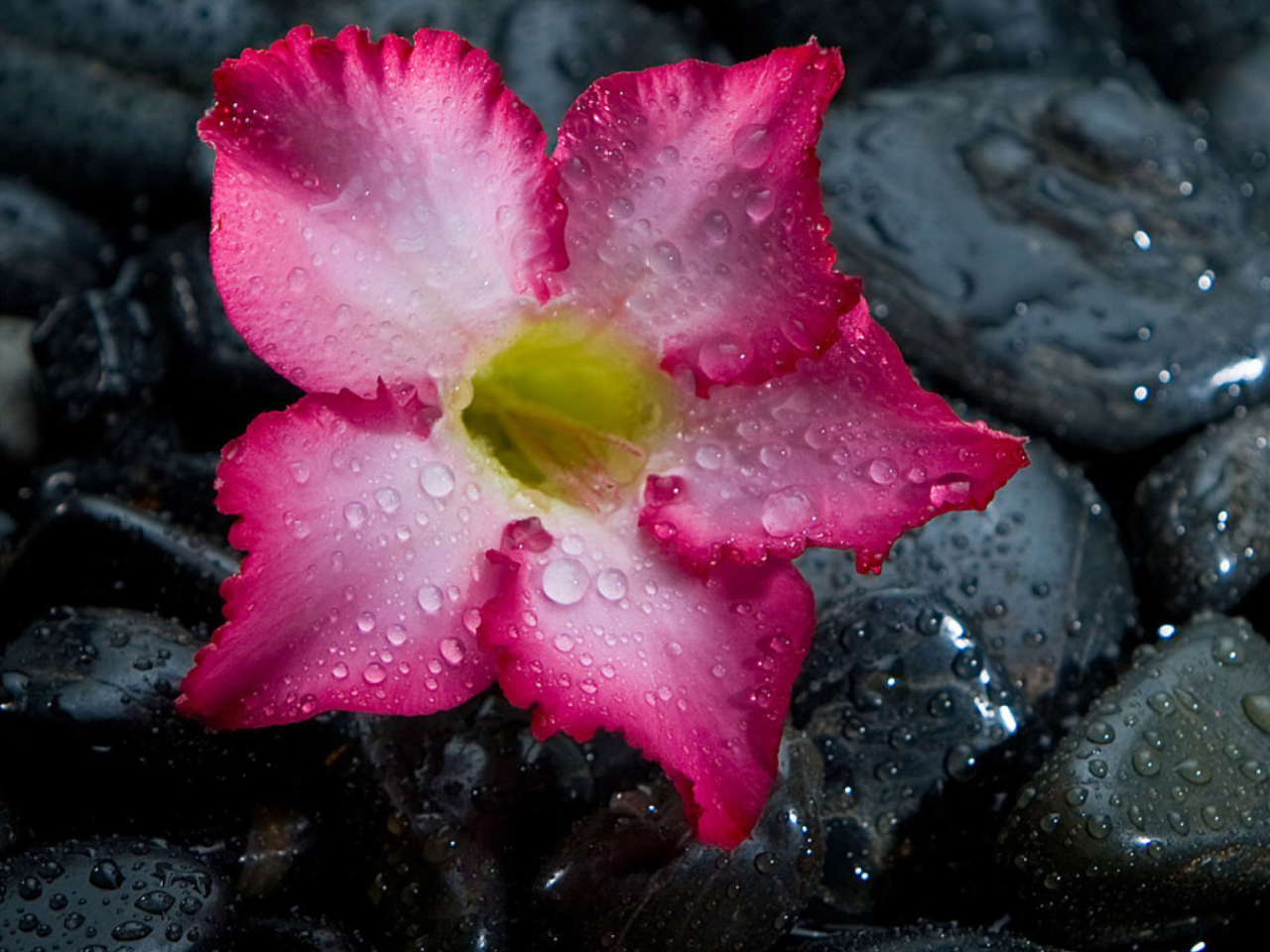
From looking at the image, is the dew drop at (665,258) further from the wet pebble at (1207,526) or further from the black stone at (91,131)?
the black stone at (91,131)

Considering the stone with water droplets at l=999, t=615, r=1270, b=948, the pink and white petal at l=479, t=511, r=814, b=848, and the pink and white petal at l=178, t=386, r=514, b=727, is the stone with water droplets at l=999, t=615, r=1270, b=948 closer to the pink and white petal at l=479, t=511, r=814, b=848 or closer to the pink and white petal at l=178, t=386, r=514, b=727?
the pink and white petal at l=479, t=511, r=814, b=848

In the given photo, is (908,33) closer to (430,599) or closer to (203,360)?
(203,360)

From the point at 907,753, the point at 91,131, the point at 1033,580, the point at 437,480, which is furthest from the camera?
the point at 91,131

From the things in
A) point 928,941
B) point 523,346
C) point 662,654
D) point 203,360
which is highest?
point 523,346

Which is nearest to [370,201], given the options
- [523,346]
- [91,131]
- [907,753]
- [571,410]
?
[523,346]

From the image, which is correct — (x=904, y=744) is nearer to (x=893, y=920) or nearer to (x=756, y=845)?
(x=893, y=920)

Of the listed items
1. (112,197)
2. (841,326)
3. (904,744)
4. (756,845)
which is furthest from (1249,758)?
(112,197)
